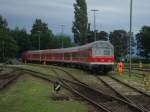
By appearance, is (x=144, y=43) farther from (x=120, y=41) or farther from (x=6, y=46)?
(x=6, y=46)

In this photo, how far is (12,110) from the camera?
58.5 feet

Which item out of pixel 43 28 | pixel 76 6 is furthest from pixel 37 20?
pixel 76 6

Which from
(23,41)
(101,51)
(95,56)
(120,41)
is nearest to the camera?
(95,56)

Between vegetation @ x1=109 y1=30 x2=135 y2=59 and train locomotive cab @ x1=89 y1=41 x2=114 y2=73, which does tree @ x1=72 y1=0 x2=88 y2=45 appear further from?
train locomotive cab @ x1=89 y1=41 x2=114 y2=73

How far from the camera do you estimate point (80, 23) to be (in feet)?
363

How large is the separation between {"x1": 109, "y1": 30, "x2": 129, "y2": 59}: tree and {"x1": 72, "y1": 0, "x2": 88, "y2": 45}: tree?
12.7 metres

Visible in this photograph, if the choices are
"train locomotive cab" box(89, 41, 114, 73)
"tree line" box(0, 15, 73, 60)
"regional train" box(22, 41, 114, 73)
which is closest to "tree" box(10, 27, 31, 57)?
"tree line" box(0, 15, 73, 60)

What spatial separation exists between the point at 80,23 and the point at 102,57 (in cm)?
6733

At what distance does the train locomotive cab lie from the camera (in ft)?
142

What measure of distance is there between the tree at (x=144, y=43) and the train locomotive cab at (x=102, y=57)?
259ft

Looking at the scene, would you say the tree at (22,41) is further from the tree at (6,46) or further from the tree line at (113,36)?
the tree line at (113,36)

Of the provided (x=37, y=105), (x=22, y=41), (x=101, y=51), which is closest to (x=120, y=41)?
(x=22, y=41)

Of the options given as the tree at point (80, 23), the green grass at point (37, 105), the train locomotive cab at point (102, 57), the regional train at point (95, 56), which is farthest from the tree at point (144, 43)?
the green grass at point (37, 105)

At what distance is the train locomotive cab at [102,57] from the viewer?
4322 cm
